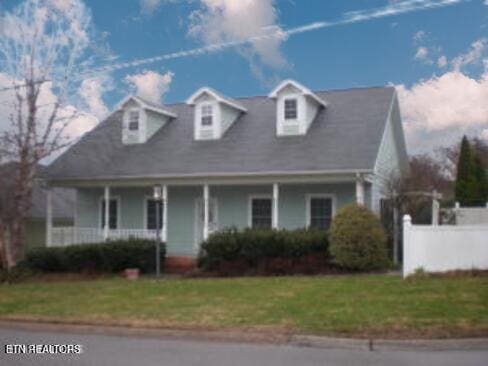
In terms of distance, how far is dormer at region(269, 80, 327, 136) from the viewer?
2211 cm

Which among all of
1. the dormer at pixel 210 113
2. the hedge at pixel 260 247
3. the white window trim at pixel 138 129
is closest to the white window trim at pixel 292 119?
the dormer at pixel 210 113

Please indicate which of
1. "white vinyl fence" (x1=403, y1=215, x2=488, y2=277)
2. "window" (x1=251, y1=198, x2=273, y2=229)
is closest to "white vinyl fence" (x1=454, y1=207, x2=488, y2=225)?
"window" (x1=251, y1=198, x2=273, y2=229)

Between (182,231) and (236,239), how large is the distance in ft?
17.4

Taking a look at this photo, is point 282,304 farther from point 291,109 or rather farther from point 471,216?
point 471,216

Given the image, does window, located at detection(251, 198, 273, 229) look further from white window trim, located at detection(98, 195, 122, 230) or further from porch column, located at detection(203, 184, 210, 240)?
white window trim, located at detection(98, 195, 122, 230)

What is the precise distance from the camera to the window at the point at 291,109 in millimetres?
22356

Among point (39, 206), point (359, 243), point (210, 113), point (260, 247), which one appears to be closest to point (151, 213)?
point (210, 113)

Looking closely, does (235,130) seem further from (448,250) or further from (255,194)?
(448,250)

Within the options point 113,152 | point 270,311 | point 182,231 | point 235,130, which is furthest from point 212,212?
point 270,311

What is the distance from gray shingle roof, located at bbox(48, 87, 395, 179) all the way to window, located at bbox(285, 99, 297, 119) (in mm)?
850

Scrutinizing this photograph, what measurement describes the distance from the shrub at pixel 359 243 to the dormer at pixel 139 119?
10.6 meters

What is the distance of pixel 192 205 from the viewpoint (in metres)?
23.4

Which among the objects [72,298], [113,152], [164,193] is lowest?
[72,298]

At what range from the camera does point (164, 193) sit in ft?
70.3
